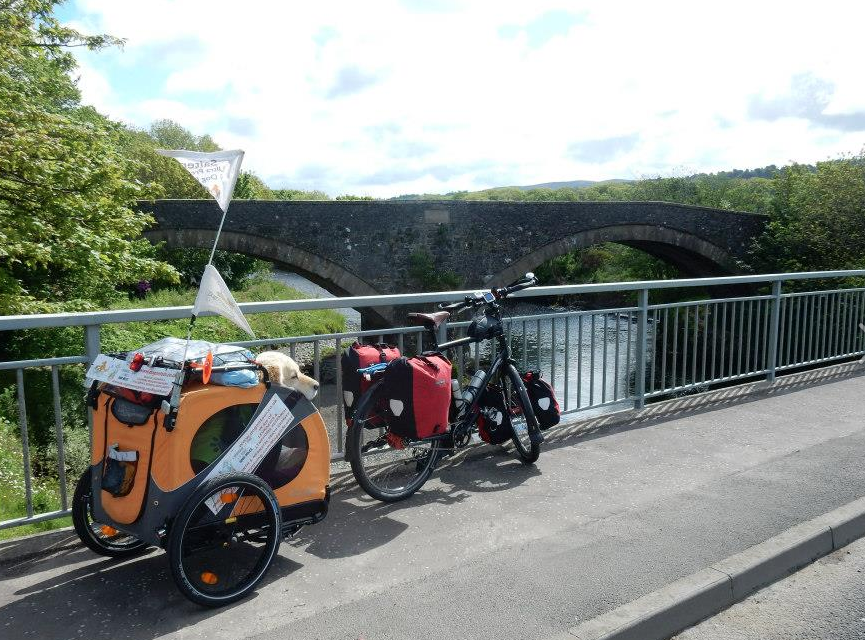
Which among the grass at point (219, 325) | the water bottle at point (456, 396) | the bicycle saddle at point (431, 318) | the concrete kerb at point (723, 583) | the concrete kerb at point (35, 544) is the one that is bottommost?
the grass at point (219, 325)

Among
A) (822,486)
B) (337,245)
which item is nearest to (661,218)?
(337,245)

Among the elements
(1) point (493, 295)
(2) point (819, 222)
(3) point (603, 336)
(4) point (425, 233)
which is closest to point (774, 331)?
(3) point (603, 336)

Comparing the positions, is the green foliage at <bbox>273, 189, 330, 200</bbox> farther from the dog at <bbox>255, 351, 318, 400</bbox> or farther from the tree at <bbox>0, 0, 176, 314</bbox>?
the dog at <bbox>255, 351, 318, 400</bbox>

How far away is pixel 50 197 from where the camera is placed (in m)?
9.55

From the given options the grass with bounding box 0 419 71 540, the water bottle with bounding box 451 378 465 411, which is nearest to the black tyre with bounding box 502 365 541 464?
the water bottle with bounding box 451 378 465 411

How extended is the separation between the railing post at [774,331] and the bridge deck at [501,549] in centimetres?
163

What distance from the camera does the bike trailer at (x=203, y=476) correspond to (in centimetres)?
278

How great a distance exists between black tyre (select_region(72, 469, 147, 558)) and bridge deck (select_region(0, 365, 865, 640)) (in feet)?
0.26

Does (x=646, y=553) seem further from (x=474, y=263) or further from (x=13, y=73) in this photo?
(x=474, y=263)

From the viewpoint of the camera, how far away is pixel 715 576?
312 cm

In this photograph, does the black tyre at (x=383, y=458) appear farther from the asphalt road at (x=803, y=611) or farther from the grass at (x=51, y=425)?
the asphalt road at (x=803, y=611)

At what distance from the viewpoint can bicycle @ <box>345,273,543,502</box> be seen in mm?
3787

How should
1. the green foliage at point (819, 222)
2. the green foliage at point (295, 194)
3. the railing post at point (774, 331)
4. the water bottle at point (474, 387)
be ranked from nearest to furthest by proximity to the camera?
the water bottle at point (474, 387) → the railing post at point (774, 331) → the green foliage at point (819, 222) → the green foliage at point (295, 194)

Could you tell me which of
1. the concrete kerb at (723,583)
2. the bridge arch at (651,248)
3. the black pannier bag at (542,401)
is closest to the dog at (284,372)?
the concrete kerb at (723,583)
